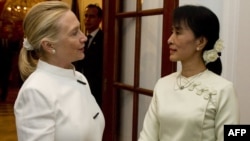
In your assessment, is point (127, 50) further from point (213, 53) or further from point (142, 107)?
point (213, 53)

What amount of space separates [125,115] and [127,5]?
82cm

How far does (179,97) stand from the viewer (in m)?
1.67

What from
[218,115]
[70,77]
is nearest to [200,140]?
[218,115]

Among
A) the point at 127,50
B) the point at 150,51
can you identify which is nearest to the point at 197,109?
the point at 150,51

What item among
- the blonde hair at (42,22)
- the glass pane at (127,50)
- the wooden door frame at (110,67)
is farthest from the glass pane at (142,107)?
the blonde hair at (42,22)

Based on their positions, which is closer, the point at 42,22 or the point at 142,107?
the point at 42,22

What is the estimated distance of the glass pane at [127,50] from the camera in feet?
9.52

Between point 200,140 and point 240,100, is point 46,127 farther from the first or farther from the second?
point 240,100

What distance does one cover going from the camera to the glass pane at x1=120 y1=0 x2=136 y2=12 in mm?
2871

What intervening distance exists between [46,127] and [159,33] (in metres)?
1.37

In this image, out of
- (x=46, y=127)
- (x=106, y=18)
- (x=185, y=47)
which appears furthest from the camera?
(x=106, y=18)

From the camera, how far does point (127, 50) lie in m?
2.99

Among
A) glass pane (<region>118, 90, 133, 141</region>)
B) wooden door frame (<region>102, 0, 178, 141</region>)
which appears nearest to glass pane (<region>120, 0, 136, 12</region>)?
wooden door frame (<region>102, 0, 178, 141</region>)

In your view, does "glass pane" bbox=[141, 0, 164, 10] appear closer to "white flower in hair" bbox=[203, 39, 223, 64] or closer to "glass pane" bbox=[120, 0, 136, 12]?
"glass pane" bbox=[120, 0, 136, 12]
